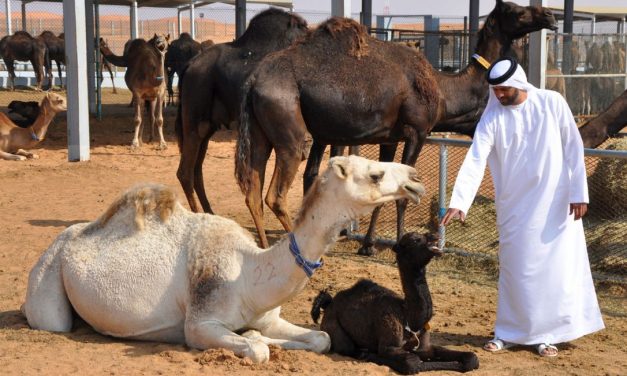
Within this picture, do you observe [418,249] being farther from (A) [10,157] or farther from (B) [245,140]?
(A) [10,157]

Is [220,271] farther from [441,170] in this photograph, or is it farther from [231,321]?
[441,170]

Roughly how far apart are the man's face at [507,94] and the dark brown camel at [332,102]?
2.99 m

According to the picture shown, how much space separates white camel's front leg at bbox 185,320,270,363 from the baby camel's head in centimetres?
92

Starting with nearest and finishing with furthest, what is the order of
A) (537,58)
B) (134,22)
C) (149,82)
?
(537,58), (149,82), (134,22)

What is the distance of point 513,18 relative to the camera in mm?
10070

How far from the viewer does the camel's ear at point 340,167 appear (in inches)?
204

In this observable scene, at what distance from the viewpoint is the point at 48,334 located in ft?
19.7

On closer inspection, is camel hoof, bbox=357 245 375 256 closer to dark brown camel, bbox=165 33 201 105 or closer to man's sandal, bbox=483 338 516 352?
man's sandal, bbox=483 338 516 352

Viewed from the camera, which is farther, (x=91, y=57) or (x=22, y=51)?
(x=22, y=51)

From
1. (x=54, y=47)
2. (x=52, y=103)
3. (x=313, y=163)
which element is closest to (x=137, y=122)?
(x=52, y=103)

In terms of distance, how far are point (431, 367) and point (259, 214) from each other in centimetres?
367

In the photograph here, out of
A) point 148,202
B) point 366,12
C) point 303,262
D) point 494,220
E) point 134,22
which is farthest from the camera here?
point 134,22

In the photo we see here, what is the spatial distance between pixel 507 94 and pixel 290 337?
2.00 m

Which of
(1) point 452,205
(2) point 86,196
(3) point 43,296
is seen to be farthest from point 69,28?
(1) point 452,205
